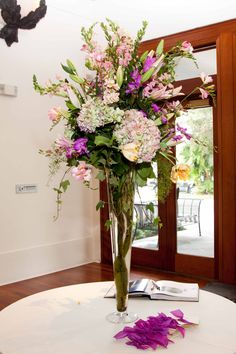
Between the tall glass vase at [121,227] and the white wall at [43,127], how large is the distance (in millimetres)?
2798

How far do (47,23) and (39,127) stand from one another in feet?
3.85

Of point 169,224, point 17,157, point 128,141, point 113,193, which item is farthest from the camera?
point 169,224

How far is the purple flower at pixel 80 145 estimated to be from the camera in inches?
50.7

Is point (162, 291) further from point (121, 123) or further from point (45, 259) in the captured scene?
point (45, 259)

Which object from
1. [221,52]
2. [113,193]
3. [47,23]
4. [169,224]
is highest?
[47,23]

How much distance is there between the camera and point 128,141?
125 centimetres

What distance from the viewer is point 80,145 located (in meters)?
1.29

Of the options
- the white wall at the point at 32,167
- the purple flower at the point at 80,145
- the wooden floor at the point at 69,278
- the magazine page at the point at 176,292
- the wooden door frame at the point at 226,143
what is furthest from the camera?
the white wall at the point at 32,167

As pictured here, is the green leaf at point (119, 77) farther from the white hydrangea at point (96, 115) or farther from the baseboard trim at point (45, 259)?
the baseboard trim at point (45, 259)

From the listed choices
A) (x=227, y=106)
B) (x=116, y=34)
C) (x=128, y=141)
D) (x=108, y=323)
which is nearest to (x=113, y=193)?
(x=128, y=141)

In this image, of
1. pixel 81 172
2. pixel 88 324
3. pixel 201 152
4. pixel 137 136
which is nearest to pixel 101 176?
pixel 81 172

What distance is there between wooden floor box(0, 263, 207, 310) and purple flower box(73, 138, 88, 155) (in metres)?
2.51

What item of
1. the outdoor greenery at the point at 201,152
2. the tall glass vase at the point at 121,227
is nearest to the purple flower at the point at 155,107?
the tall glass vase at the point at 121,227

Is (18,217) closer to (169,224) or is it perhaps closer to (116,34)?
(169,224)
